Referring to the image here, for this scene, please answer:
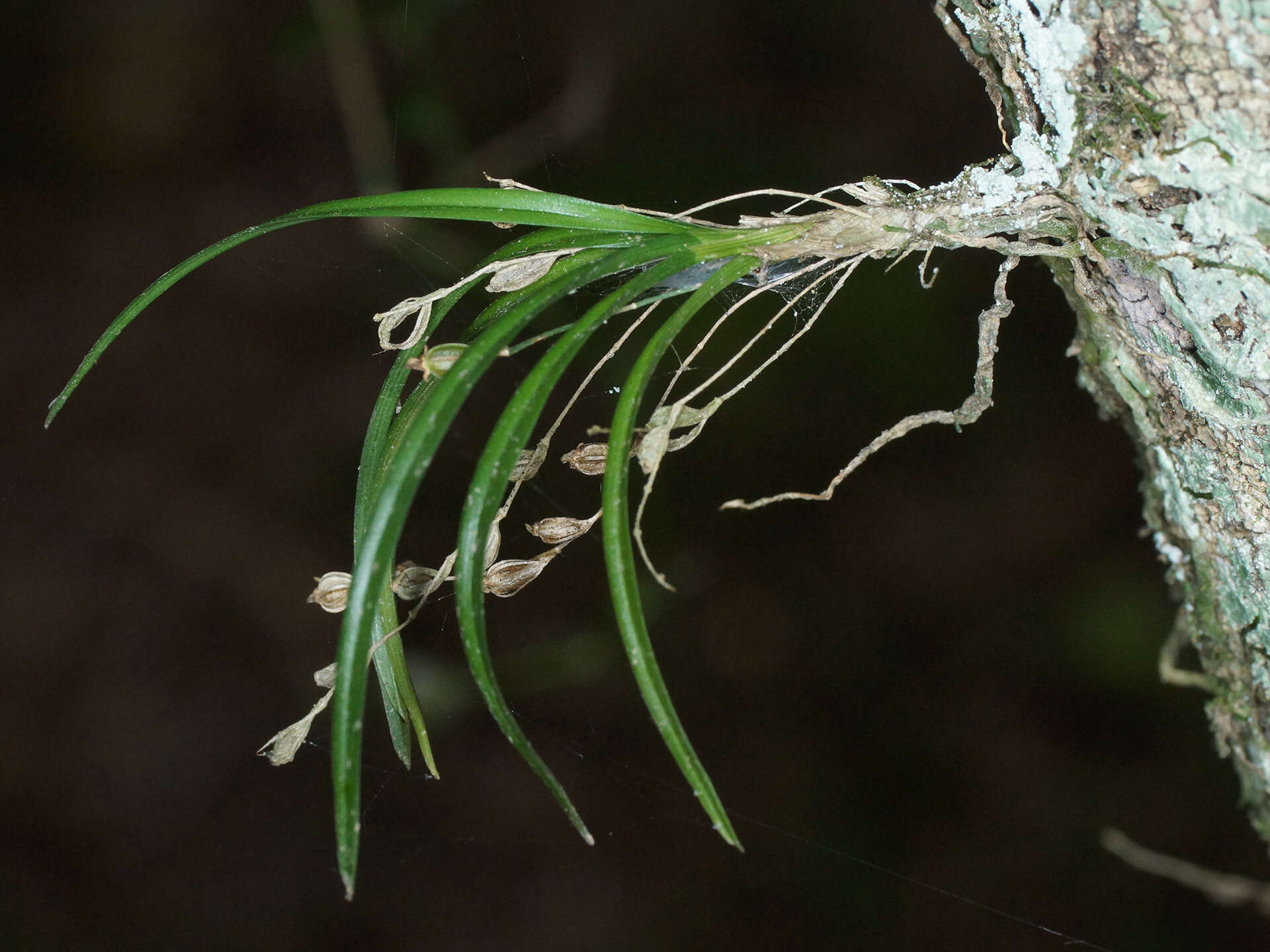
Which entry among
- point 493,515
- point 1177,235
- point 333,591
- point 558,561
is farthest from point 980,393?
point 558,561

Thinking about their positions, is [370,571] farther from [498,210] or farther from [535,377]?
[498,210]

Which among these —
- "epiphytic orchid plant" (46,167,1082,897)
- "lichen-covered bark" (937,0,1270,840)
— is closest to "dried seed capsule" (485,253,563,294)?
"epiphytic orchid plant" (46,167,1082,897)

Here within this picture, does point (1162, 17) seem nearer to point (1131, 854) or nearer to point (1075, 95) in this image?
point (1075, 95)

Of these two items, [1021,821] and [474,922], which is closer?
[1021,821]

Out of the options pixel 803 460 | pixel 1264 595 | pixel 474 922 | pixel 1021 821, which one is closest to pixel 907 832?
pixel 1021 821

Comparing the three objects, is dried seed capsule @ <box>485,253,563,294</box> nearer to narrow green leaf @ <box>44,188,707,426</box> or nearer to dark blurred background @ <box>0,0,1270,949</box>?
narrow green leaf @ <box>44,188,707,426</box>

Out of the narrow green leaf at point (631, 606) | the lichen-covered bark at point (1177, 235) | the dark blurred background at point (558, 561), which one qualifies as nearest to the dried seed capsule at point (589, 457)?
the narrow green leaf at point (631, 606)

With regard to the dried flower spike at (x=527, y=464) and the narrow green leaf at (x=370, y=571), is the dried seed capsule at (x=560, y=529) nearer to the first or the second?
the dried flower spike at (x=527, y=464)
